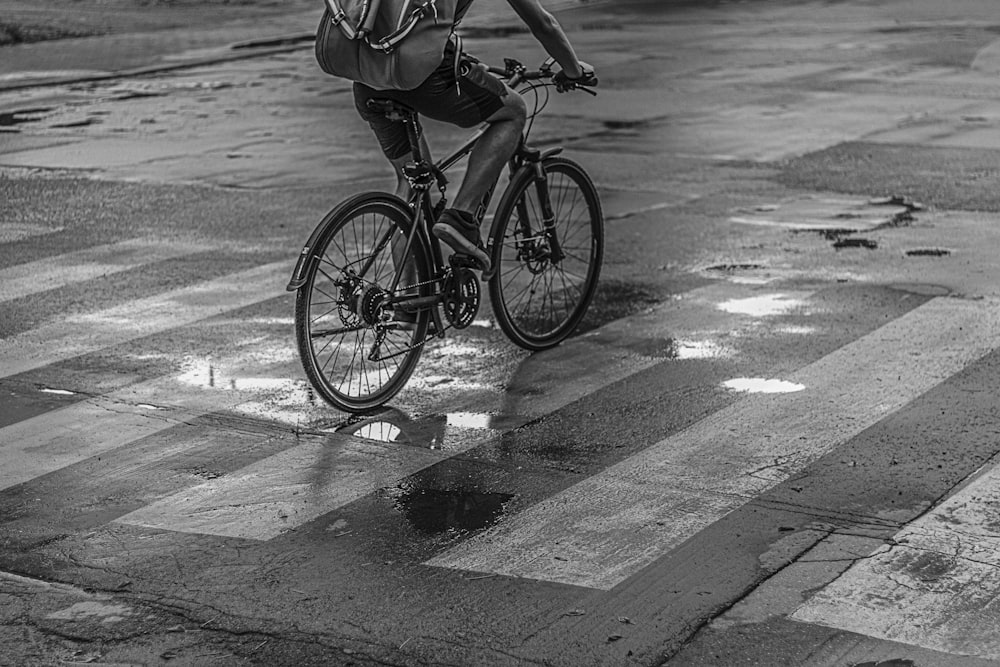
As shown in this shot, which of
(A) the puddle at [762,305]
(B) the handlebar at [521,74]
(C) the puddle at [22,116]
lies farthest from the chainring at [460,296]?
(C) the puddle at [22,116]

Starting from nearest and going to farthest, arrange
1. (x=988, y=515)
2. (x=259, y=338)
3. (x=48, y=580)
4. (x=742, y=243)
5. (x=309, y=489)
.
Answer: (x=48, y=580) < (x=988, y=515) < (x=309, y=489) < (x=259, y=338) < (x=742, y=243)

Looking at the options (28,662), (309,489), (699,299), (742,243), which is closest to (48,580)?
(28,662)

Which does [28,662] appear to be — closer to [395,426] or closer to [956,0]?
→ [395,426]

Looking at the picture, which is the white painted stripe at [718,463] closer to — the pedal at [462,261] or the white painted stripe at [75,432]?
the pedal at [462,261]

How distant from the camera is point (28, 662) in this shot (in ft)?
13.5

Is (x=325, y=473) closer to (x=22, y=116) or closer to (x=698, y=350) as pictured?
(x=698, y=350)

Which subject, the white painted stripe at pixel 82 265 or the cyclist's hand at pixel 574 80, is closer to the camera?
the cyclist's hand at pixel 574 80

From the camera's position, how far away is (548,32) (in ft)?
21.7

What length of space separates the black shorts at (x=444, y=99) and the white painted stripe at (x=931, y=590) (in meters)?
2.52

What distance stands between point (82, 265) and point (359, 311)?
3111 millimetres

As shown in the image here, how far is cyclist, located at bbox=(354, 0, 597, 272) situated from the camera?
20.6ft

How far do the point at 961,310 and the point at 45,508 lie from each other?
14.3 feet

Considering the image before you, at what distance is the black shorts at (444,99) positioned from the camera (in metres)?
6.27

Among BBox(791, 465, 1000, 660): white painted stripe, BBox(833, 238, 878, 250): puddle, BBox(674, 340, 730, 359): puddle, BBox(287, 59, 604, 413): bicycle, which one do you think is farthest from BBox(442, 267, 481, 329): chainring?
BBox(833, 238, 878, 250): puddle
